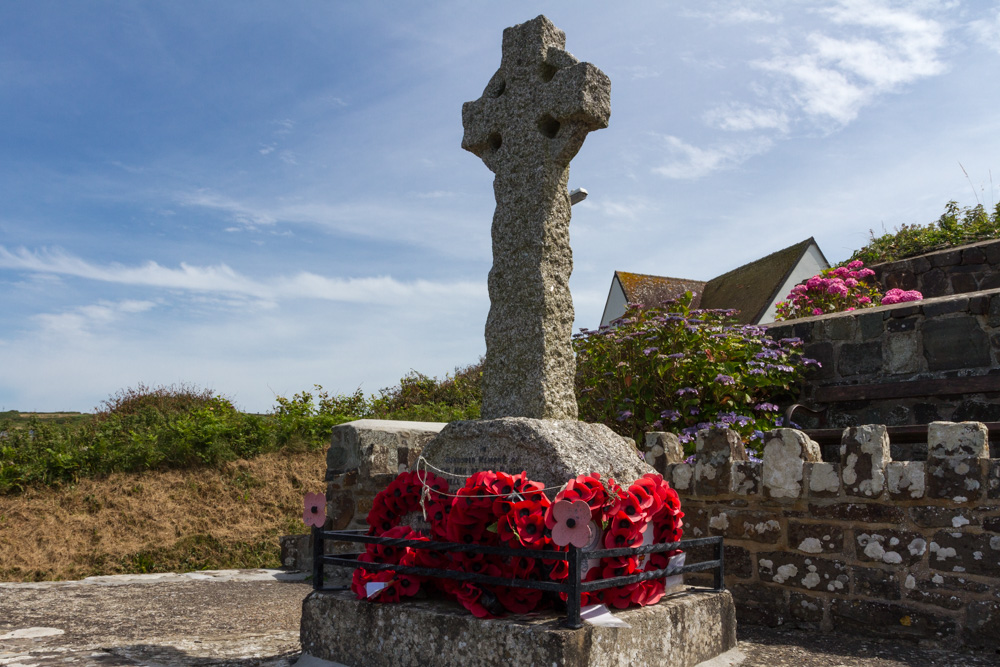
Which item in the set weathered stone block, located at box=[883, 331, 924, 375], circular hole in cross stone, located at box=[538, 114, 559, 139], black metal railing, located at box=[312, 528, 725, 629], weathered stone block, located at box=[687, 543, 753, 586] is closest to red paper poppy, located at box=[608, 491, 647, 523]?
black metal railing, located at box=[312, 528, 725, 629]

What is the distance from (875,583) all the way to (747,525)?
0.71 meters

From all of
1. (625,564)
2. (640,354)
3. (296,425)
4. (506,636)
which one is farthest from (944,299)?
(296,425)

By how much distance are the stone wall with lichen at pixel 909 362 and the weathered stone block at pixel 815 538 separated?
95.0 inches

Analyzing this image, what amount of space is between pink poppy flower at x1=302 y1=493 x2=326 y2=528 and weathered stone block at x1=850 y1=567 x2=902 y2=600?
2.78 m

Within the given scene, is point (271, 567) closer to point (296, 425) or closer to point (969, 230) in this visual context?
point (296, 425)

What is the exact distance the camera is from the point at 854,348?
20.7 feet

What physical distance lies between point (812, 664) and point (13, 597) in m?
5.75

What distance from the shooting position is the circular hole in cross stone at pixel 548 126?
4484mm

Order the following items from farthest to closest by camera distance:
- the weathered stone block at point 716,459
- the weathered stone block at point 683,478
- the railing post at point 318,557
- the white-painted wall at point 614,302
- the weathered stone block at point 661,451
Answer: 1. the white-painted wall at point 614,302
2. the weathered stone block at point 661,451
3. the weathered stone block at point 683,478
4. the weathered stone block at point 716,459
5. the railing post at point 318,557

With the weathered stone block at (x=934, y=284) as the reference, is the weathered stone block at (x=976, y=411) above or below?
below

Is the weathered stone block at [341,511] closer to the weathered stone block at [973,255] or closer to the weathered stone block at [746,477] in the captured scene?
the weathered stone block at [746,477]

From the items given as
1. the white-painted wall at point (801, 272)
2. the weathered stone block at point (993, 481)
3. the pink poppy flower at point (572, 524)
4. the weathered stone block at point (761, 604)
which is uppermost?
the white-painted wall at point (801, 272)

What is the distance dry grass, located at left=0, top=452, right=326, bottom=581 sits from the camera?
23.6ft

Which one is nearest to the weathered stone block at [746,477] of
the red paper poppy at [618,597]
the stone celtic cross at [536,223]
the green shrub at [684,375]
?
the stone celtic cross at [536,223]
